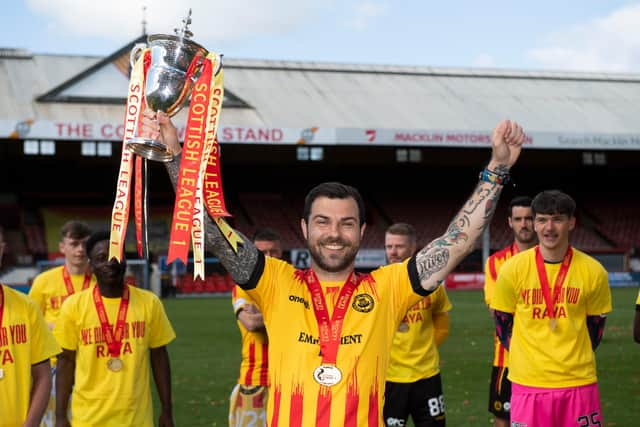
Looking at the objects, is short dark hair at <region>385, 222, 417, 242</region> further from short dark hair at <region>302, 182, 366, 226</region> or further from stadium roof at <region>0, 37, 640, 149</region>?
stadium roof at <region>0, 37, 640, 149</region>

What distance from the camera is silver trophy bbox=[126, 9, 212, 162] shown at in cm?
308

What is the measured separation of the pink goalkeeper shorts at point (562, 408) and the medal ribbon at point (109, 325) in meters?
2.52

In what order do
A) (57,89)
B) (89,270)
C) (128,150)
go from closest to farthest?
(128,150) → (89,270) → (57,89)

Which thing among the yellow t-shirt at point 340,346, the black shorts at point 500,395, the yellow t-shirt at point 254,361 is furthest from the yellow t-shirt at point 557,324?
the yellow t-shirt at point 340,346

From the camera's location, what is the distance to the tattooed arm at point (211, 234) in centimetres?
310

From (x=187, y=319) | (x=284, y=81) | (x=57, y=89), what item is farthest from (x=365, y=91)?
(x=187, y=319)

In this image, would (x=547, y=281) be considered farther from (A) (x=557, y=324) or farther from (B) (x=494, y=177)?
(B) (x=494, y=177)

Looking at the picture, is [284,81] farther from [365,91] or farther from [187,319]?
[187,319]

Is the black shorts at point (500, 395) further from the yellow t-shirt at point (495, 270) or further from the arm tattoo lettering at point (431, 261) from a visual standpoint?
the arm tattoo lettering at point (431, 261)

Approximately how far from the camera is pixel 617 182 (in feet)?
124

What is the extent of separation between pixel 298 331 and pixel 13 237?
29.8 meters

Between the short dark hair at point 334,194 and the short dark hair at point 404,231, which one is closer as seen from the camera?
the short dark hair at point 334,194

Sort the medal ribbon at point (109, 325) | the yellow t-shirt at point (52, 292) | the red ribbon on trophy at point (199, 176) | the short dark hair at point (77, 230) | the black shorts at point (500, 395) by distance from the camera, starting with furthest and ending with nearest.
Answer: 1. the yellow t-shirt at point (52, 292)
2. the short dark hair at point (77, 230)
3. the black shorts at point (500, 395)
4. the medal ribbon at point (109, 325)
5. the red ribbon on trophy at point (199, 176)

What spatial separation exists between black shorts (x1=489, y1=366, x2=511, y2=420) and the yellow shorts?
1848mm
